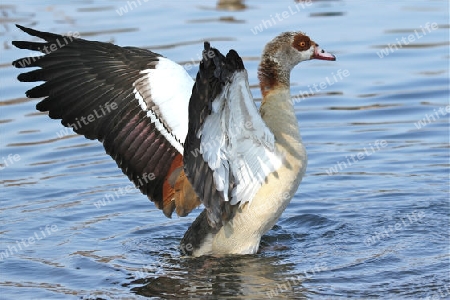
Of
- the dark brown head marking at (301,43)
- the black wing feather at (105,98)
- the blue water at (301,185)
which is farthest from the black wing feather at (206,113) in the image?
the dark brown head marking at (301,43)

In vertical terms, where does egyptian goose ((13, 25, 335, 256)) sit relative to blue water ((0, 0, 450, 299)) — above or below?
above

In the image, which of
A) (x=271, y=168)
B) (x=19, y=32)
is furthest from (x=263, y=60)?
(x=19, y=32)

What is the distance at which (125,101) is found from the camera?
814 cm

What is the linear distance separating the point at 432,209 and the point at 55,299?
3714 millimetres

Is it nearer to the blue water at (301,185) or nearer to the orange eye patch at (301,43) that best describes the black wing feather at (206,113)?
the blue water at (301,185)

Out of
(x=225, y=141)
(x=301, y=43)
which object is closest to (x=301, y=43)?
(x=301, y=43)

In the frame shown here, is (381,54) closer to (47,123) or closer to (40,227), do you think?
(47,123)

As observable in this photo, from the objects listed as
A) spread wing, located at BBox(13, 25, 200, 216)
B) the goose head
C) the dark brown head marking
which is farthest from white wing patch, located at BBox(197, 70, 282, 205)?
the dark brown head marking

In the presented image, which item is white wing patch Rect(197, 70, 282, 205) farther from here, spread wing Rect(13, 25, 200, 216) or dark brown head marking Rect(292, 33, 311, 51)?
dark brown head marking Rect(292, 33, 311, 51)

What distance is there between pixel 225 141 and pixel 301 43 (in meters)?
1.44

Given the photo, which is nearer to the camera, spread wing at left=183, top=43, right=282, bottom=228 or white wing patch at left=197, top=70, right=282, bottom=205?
spread wing at left=183, top=43, right=282, bottom=228

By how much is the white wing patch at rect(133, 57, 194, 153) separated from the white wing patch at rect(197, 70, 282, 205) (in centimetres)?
65

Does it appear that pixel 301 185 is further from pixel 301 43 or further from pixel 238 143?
pixel 238 143

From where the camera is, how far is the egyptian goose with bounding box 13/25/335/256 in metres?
7.81
